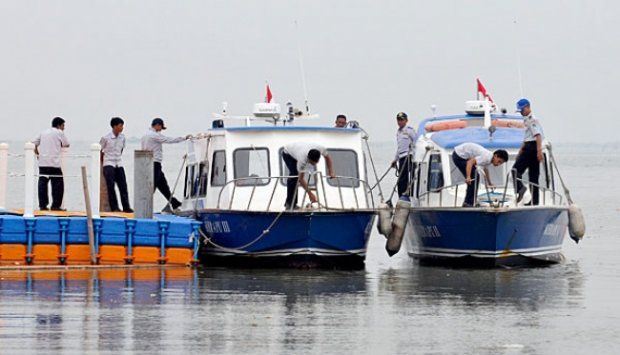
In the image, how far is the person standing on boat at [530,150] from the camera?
2280cm

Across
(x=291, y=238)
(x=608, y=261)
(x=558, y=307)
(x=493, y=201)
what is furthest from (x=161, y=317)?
(x=608, y=261)

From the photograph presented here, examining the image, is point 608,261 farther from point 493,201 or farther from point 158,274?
point 158,274

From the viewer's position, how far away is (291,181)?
853 inches

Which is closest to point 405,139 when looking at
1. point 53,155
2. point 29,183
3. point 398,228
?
point 398,228

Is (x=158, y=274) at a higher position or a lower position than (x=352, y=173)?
lower

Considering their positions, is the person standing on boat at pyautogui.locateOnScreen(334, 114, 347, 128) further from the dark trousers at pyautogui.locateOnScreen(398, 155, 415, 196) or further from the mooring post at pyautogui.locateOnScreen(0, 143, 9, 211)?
the mooring post at pyautogui.locateOnScreen(0, 143, 9, 211)

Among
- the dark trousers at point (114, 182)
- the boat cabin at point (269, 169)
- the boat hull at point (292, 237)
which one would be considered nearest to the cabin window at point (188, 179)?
the dark trousers at point (114, 182)

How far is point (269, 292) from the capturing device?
18094 mm

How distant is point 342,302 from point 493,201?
17.8 ft

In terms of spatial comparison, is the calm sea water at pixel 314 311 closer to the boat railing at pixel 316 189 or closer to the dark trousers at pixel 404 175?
the boat railing at pixel 316 189

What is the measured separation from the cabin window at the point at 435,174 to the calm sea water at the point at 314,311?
61.3 inches

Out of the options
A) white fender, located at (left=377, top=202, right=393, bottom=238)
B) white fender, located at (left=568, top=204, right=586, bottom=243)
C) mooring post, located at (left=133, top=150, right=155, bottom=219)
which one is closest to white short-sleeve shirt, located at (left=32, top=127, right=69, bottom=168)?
mooring post, located at (left=133, top=150, right=155, bottom=219)

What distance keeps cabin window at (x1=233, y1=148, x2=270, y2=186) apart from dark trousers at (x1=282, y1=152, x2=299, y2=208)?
50 centimetres

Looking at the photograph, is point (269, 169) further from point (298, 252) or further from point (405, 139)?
point (405, 139)
